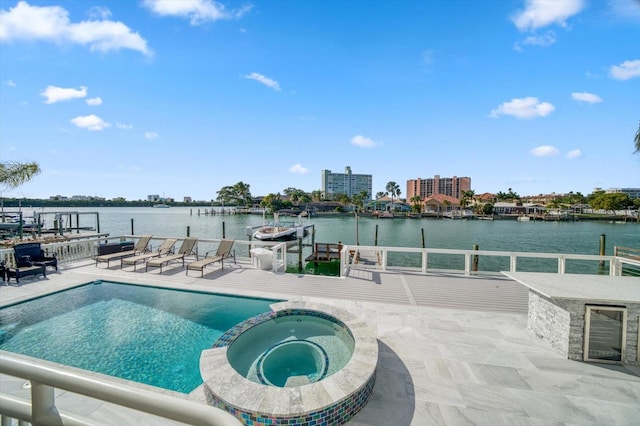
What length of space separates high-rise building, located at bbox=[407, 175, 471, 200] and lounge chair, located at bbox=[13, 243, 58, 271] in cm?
12779

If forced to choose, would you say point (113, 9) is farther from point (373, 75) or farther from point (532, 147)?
point (532, 147)

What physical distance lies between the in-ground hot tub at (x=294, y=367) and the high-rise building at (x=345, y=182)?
136683mm

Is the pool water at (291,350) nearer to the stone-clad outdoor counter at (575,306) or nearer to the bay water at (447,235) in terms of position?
the stone-clad outdoor counter at (575,306)

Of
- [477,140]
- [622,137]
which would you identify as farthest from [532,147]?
[622,137]

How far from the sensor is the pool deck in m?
2.82

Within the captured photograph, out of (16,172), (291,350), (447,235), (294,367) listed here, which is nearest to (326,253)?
(291,350)

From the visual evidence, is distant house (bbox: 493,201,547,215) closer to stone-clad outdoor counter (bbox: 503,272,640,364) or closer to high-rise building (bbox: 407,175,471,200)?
high-rise building (bbox: 407,175,471,200)

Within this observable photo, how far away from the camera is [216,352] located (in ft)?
11.2

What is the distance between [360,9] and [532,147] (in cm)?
1535

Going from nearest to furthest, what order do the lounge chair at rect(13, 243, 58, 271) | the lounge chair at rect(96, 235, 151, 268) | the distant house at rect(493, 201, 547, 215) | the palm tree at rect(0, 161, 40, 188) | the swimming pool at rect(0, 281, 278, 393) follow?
the swimming pool at rect(0, 281, 278, 393) → the lounge chair at rect(13, 243, 58, 271) → the lounge chair at rect(96, 235, 151, 268) → the palm tree at rect(0, 161, 40, 188) → the distant house at rect(493, 201, 547, 215)

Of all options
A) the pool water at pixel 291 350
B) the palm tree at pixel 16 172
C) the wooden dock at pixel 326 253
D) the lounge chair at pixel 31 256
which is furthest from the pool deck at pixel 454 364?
the palm tree at pixel 16 172

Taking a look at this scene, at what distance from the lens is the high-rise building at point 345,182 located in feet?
470

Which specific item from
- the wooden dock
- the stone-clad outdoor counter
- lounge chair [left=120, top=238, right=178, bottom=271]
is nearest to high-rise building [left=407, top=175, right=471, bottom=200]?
the wooden dock

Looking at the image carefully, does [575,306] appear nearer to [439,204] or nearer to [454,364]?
[454,364]
